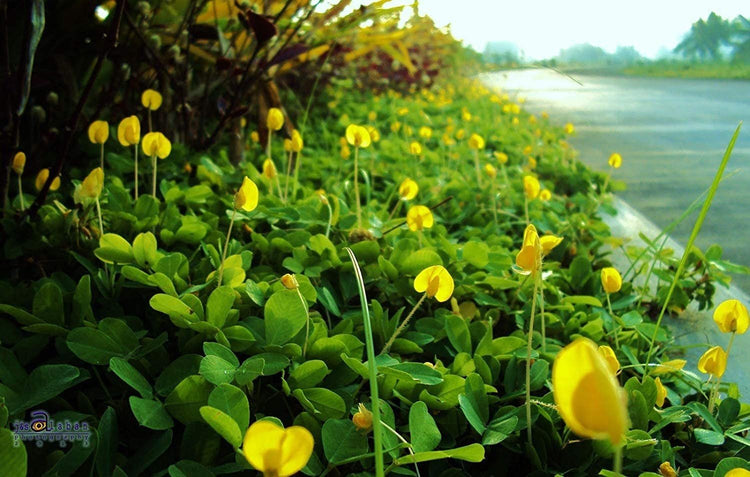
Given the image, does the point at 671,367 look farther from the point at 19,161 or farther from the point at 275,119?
the point at 19,161

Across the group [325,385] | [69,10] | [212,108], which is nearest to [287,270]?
[325,385]

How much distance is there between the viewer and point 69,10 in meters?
1.40

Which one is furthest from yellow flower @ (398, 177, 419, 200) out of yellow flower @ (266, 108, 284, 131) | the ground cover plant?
yellow flower @ (266, 108, 284, 131)

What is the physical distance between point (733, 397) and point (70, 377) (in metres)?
0.76

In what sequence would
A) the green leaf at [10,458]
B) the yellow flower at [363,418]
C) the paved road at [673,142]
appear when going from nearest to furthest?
the green leaf at [10,458] → the yellow flower at [363,418] → the paved road at [673,142]

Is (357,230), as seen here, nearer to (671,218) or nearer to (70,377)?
(70,377)

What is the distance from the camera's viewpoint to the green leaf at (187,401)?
0.61 meters

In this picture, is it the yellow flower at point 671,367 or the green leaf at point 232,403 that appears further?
the yellow flower at point 671,367

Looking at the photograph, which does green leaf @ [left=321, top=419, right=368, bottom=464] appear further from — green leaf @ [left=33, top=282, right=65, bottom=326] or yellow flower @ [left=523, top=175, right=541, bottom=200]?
yellow flower @ [left=523, top=175, right=541, bottom=200]

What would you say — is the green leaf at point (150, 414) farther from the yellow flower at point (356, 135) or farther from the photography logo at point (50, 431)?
the yellow flower at point (356, 135)

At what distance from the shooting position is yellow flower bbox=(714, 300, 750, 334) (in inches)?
26.7

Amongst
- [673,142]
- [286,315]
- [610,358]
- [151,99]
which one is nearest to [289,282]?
[286,315]

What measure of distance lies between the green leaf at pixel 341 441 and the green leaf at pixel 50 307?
361 mm

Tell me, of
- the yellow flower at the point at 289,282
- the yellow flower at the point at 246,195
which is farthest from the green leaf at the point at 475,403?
the yellow flower at the point at 246,195
